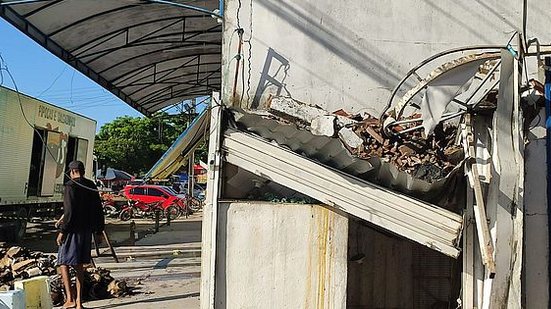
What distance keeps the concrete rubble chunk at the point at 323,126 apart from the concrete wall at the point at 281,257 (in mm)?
810

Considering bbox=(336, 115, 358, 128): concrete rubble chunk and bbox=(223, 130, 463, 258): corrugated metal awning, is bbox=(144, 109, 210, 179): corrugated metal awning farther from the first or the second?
bbox=(336, 115, 358, 128): concrete rubble chunk

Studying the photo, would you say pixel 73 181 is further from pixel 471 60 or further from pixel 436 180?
pixel 471 60

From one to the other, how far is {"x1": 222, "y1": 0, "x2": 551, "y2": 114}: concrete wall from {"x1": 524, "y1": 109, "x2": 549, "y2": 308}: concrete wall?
4.34ft

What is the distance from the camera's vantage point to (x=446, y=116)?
5.02m

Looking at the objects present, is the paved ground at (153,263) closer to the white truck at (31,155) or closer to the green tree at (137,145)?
the white truck at (31,155)

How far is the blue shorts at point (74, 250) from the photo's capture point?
6988 millimetres

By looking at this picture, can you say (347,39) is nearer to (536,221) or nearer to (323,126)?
(323,126)

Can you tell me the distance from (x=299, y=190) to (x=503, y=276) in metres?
1.90

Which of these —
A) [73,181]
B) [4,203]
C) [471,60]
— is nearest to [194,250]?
[4,203]

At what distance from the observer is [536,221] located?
6137 mm

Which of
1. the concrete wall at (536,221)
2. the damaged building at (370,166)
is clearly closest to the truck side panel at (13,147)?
the damaged building at (370,166)

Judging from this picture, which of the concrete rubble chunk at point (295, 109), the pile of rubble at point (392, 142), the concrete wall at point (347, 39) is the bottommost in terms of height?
the pile of rubble at point (392, 142)

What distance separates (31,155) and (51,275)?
8334 mm

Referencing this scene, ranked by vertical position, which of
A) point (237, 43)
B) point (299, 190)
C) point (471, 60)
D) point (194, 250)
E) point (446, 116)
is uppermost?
point (237, 43)
